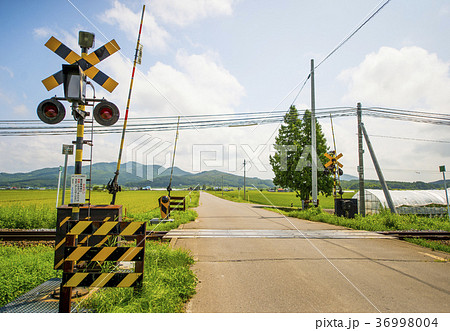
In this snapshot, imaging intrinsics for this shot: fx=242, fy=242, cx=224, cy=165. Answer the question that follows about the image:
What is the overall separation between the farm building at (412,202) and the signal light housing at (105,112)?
2327 cm

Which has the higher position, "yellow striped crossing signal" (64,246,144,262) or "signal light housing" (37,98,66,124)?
"signal light housing" (37,98,66,124)

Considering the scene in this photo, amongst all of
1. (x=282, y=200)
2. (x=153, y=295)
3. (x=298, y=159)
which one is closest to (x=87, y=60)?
(x=153, y=295)

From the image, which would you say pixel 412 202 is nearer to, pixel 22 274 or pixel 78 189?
pixel 78 189

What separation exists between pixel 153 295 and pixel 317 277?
307cm

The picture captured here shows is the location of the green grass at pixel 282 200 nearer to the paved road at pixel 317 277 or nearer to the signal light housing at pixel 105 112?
the paved road at pixel 317 277

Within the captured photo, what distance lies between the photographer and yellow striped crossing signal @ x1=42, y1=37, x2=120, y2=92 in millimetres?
4289

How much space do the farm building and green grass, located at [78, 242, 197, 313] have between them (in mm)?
22347

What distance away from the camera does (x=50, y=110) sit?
4176 mm

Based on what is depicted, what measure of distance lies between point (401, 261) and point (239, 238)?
14.8 feet

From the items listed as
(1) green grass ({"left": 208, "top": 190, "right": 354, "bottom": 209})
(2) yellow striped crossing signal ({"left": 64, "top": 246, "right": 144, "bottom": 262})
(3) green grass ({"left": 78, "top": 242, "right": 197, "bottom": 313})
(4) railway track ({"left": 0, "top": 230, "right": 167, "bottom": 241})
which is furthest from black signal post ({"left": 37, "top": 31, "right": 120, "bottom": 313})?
(1) green grass ({"left": 208, "top": 190, "right": 354, "bottom": 209})

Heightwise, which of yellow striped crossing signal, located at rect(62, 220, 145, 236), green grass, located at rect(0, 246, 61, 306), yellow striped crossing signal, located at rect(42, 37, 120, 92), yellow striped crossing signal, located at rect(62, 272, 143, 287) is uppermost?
yellow striped crossing signal, located at rect(42, 37, 120, 92)

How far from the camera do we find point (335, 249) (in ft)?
22.6

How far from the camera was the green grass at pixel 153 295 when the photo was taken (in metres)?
3.06

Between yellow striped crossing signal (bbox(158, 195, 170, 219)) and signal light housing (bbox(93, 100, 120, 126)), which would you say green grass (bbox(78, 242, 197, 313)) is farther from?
yellow striped crossing signal (bbox(158, 195, 170, 219))
